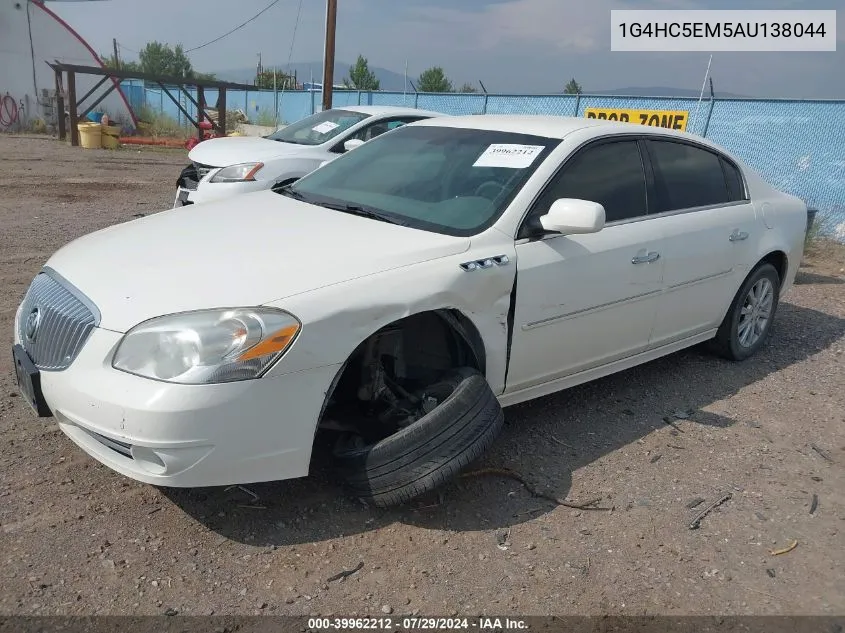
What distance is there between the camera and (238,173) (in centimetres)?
782

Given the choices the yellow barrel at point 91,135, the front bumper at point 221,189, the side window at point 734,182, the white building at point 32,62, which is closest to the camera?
the side window at point 734,182

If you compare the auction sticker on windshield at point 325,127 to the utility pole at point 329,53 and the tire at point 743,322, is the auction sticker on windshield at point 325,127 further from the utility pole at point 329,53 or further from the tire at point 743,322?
the utility pole at point 329,53

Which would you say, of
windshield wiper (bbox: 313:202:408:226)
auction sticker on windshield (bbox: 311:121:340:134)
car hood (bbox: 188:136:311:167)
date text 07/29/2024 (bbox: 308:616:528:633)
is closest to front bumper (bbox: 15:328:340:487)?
date text 07/29/2024 (bbox: 308:616:528:633)

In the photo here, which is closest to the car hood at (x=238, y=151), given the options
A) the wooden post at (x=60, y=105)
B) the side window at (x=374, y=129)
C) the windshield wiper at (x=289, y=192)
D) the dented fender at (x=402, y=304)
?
the side window at (x=374, y=129)

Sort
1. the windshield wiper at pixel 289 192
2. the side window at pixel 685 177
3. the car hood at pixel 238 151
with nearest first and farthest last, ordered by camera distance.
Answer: the windshield wiper at pixel 289 192 < the side window at pixel 685 177 < the car hood at pixel 238 151

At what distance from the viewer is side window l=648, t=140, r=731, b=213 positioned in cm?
422

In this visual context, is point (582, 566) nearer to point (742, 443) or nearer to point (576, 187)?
point (742, 443)

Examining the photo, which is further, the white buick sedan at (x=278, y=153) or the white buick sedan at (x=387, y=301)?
the white buick sedan at (x=278, y=153)

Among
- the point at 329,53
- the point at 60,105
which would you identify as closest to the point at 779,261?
the point at 329,53

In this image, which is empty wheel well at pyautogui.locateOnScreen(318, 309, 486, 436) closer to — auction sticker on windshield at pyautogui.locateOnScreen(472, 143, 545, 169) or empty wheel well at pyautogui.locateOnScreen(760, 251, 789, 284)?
auction sticker on windshield at pyautogui.locateOnScreen(472, 143, 545, 169)

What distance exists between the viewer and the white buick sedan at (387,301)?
2.54 meters

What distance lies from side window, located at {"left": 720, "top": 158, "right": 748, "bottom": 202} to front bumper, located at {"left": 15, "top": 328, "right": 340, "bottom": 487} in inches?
130

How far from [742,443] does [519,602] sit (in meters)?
2.00

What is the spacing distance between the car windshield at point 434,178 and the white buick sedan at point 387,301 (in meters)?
0.01
